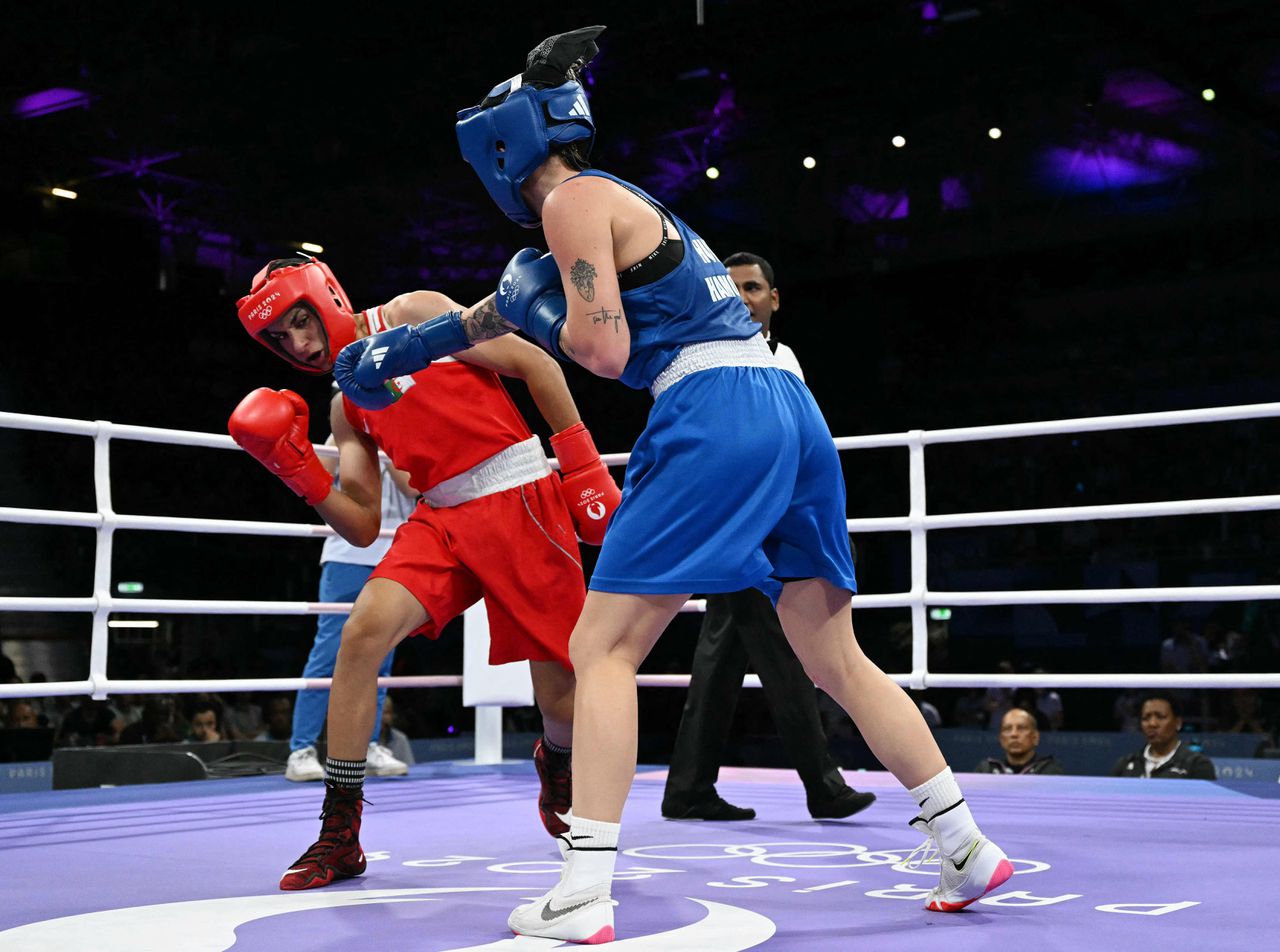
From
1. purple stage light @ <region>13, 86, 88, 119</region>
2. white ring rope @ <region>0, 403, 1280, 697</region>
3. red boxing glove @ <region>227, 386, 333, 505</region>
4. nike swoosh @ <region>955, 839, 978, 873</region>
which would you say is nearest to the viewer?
nike swoosh @ <region>955, 839, 978, 873</region>

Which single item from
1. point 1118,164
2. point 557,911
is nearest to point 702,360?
point 557,911

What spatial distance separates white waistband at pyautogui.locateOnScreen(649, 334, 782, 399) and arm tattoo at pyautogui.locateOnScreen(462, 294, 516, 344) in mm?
280

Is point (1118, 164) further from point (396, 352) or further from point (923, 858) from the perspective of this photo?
point (396, 352)

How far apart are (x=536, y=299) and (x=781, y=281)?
1107 cm

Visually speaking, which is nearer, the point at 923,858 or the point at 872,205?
the point at 923,858

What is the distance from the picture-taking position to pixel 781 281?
41.9 ft

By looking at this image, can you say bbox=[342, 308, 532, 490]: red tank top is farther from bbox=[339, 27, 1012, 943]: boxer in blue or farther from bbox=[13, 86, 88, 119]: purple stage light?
bbox=[13, 86, 88, 119]: purple stage light

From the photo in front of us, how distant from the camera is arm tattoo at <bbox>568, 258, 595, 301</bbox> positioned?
1.81 meters

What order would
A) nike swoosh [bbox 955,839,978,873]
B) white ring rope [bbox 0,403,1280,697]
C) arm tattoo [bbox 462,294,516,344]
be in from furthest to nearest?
white ring rope [bbox 0,403,1280,697] → arm tattoo [bbox 462,294,516,344] → nike swoosh [bbox 955,839,978,873]

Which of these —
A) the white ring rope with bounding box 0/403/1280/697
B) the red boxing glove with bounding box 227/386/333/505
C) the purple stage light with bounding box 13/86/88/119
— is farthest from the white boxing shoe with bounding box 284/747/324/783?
the purple stage light with bounding box 13/86/88/119

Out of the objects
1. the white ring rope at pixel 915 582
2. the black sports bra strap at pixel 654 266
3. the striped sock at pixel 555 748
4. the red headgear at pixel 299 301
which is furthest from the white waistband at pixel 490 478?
the black sports bra strap at pixel 654 266

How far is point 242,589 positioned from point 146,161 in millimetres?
3910

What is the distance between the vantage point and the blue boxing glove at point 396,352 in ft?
6.95

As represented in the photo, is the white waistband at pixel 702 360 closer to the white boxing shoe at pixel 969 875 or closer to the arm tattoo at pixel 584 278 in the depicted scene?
the arm tattoo at pixel 584 278
